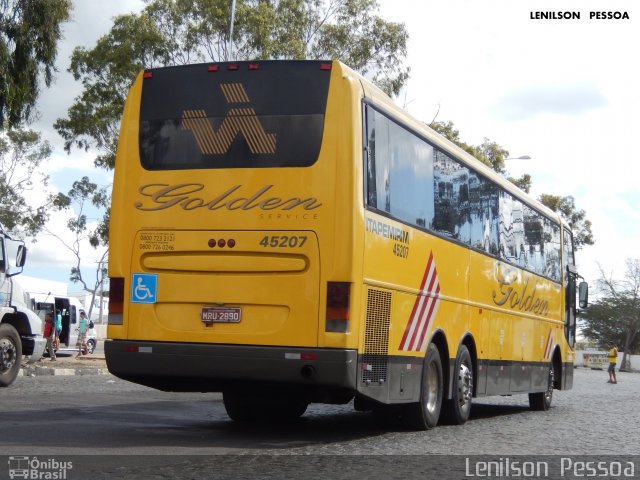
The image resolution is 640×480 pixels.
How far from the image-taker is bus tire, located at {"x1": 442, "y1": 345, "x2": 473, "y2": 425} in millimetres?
13234

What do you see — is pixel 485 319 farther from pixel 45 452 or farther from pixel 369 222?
pixel 45 452

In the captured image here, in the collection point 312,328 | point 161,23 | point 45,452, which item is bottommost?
point 45,452

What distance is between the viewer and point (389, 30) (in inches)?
1344

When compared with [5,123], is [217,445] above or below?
below

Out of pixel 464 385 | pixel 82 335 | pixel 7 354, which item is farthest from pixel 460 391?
pixel 82 335

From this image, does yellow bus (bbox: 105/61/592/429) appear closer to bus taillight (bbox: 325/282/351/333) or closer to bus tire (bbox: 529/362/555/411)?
bus taillight (bbox: 325/282/351/333)

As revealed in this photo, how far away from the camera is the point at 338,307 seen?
32.3 feet

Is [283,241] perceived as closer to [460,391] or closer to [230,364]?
[230,364]

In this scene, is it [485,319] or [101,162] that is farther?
[101,162]

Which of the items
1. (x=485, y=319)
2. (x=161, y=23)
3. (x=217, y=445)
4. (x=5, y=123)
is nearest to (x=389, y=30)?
(x=161, y=23)

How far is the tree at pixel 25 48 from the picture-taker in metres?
21.9

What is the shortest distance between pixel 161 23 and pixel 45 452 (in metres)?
26.2

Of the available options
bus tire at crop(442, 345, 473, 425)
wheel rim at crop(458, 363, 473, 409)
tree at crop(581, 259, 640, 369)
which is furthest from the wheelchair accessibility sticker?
tree at crop(581, 259, 640, 369)

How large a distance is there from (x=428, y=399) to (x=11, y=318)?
9.14 meters
